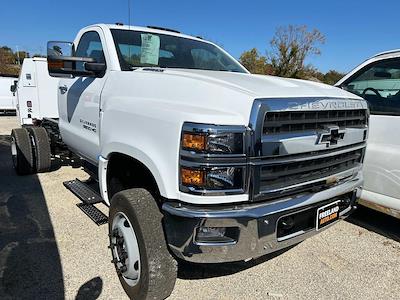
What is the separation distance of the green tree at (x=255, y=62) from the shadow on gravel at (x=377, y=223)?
2000 centimetres

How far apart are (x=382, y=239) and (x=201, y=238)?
8.58ft

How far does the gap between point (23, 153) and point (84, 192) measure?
2022mm

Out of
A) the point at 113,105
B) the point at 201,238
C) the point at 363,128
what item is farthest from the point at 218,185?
the point at 363,128

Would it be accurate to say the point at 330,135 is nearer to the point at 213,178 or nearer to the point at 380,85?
the point at 213,178

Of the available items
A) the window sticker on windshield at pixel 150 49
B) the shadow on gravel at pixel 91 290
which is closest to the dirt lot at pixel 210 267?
the shadow on gravel at pixel 91 290

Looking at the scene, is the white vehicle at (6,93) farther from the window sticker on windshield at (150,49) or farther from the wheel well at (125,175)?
the wheel well at (125,175)

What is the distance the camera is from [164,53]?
388 cm

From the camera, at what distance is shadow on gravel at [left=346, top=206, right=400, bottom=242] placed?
4176 mm

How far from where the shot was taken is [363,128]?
3129 mm

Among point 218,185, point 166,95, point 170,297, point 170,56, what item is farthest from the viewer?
point 170,56

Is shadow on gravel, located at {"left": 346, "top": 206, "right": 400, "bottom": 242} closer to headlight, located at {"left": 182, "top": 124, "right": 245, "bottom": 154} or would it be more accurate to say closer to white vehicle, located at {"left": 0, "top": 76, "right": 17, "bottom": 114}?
headlight, located at {"left": 182, "top": 124, "right": 245, "bottom": 154}

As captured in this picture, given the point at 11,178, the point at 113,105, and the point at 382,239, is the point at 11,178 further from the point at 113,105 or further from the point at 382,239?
the point at 382,239

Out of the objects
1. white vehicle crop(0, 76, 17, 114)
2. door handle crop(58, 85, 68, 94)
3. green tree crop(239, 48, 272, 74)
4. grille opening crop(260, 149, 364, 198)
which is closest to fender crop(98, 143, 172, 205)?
A: grille opening crop(260, 149, 364, 198)

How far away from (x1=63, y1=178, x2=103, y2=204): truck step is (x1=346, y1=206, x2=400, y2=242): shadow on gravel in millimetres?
3050
